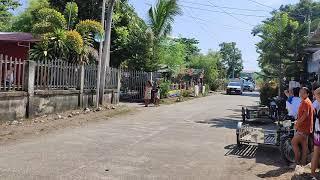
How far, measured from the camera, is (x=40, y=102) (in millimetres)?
16031

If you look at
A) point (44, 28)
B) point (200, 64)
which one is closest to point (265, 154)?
point (44, 28)

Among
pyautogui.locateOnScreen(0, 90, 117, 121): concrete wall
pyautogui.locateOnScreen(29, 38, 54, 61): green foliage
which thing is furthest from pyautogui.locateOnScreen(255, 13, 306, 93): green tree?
pyautogui.locateOnScreen(29, 38, 54, 61): green foliage

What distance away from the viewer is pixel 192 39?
82.4 m

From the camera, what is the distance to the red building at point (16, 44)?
24.9 meters

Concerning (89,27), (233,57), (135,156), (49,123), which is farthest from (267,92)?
(233,57)

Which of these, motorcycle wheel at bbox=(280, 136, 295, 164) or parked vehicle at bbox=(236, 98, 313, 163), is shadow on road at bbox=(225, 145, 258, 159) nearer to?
parked vehicle at bbox=(236, 98, 313, 163)

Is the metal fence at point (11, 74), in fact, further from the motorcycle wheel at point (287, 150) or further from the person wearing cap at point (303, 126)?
→ the person wearing cap at point (303, 126)

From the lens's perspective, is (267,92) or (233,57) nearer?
(267,92)

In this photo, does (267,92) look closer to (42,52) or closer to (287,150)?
(42,52)

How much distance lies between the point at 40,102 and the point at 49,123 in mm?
1377

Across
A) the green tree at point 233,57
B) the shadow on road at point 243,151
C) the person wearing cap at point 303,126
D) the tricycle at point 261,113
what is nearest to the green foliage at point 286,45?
the tricycle at point 261,113

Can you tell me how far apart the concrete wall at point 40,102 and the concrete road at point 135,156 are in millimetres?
1828

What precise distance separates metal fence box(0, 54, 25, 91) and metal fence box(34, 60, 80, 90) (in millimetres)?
924

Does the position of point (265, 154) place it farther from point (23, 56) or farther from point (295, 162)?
point (23, 56)
